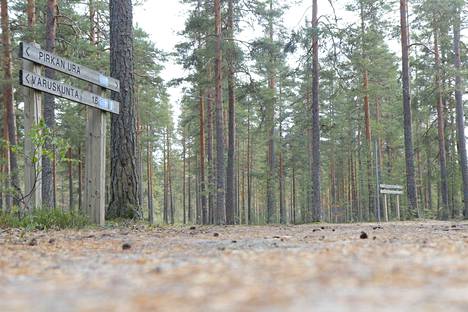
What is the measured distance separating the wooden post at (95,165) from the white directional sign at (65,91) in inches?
9.4

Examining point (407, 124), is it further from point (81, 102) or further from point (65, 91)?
point (65, 91)

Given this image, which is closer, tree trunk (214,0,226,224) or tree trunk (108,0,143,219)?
tree trunk (108,0,143,219)

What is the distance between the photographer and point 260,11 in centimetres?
1888

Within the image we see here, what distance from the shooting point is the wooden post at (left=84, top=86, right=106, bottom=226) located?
8.62 m

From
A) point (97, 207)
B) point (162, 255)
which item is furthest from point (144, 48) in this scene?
point (162, 255)

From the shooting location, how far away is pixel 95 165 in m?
8.85

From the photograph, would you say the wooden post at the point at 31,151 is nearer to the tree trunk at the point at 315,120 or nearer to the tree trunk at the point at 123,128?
the tree trunk at the point at 123,128

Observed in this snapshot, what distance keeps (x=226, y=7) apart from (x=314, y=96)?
6475mm

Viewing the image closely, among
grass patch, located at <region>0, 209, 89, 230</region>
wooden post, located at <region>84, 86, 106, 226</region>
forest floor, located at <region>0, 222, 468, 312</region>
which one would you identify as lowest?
grass patch, located at <region>0, 209, 89, 230</region>

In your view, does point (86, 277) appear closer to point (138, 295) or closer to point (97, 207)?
point (138, 295)

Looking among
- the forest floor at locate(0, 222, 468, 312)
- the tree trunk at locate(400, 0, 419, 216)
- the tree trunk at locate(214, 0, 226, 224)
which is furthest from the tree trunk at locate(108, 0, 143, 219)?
the tree trunk at locate(400, 0, 419, 216)

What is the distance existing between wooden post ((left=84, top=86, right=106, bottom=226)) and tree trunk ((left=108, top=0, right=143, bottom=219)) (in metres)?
0.35

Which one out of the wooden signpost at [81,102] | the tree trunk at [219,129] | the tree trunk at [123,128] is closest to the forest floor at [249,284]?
the wooden signpost at [81,102]

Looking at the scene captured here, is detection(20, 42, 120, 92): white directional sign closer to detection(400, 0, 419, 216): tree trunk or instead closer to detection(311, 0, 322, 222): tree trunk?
detection(311, 0, 322, 222): tree trunk
